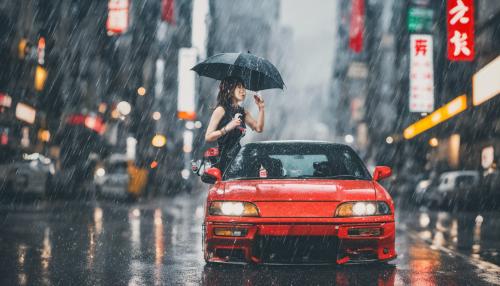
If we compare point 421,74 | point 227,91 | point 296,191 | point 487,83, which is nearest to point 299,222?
point 296,191

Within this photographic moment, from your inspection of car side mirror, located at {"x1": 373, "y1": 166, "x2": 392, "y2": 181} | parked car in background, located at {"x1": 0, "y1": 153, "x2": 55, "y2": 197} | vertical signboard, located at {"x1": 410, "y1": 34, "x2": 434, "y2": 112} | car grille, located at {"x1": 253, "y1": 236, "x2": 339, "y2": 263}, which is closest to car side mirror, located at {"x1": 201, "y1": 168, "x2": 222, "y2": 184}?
car grille, located at {"x1": 253, "y1": 236, "x2": 339, "y2": 263}

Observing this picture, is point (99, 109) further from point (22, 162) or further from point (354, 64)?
point (354, 64)

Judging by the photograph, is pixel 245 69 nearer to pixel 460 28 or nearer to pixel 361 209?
pixel 361 209

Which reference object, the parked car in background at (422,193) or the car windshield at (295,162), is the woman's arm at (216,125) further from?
the parked car in background at (422,193)

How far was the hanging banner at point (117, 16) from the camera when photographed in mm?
38562

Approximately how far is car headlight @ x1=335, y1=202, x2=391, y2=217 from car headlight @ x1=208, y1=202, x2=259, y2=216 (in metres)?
0.73

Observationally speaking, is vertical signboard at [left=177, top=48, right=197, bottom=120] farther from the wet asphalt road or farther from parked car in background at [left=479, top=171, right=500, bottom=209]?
the wet asphalt road

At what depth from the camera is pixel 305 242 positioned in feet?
18.7

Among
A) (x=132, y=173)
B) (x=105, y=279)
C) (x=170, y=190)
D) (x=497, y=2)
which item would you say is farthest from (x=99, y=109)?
(x=105, y=279)

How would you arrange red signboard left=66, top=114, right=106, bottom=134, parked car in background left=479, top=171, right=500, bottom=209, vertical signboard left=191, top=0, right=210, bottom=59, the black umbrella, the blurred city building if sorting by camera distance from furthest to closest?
vertical signboard left=191, top=0, right=210, bottom=59 < red signboard left=66, top=114, right=106, bottom=134 < the blurred city building < parked car in background left=479, top=171, right=500, bottom=209 < the black umbrella

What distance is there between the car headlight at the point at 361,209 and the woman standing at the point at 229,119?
59.3 inches

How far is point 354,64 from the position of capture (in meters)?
114

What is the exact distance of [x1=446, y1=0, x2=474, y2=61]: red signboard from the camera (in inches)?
880

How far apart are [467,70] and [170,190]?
52.5 feet
